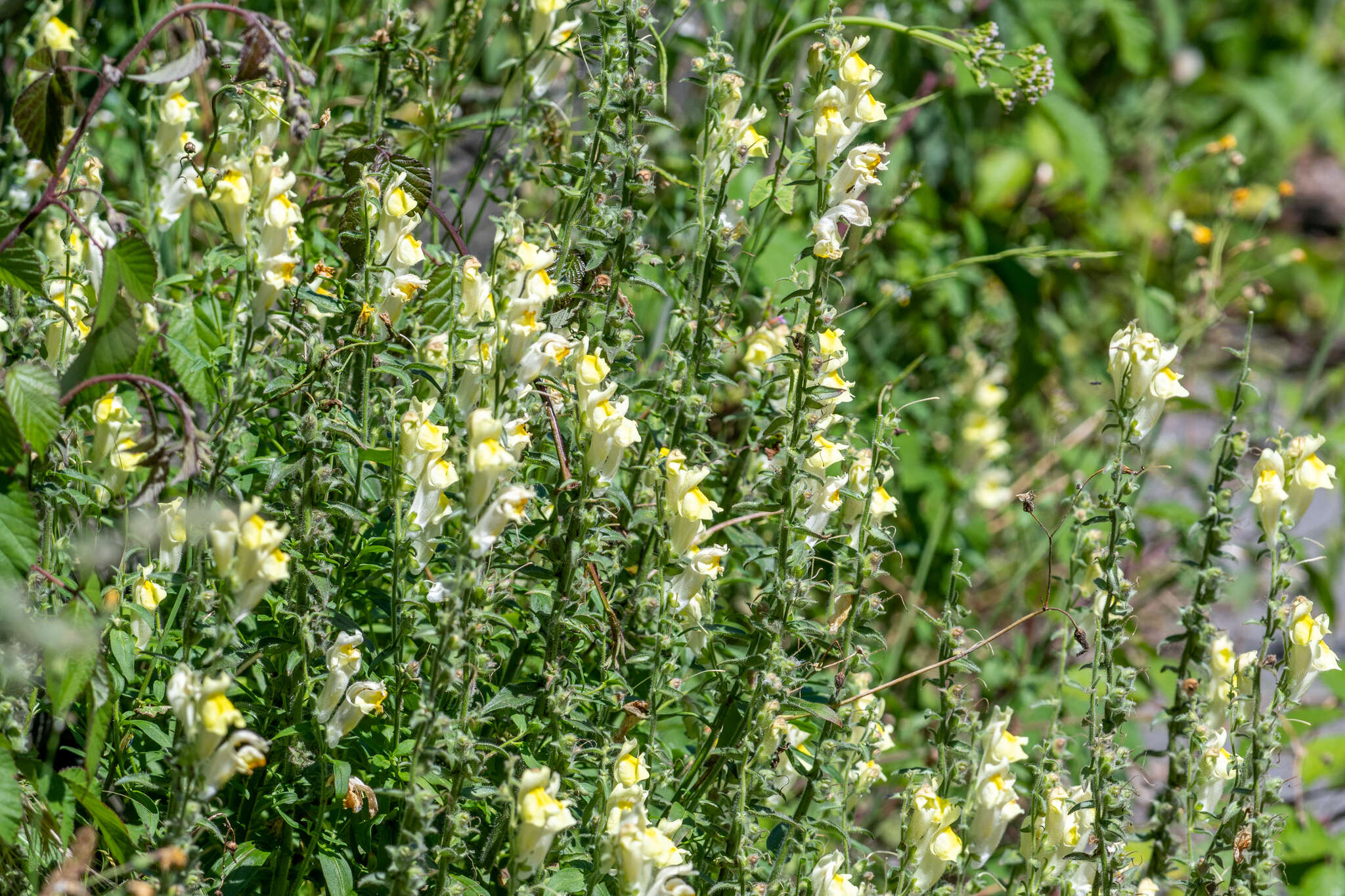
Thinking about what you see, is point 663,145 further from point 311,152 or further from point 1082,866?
point 1082,866

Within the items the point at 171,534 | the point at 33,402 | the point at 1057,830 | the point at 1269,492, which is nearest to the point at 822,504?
the point at 1057,830

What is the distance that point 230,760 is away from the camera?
1.49 meters

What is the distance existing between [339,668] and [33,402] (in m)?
0.54

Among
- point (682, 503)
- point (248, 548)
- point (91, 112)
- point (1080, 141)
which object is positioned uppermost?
point (91, 112)

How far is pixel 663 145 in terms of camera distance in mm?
3873

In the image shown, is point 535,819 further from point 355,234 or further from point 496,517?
point 355,234

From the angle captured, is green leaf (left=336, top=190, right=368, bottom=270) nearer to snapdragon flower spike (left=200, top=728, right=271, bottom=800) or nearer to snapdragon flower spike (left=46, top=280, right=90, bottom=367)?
snapdragon flower spike (left=46, top=280, right=90, bottom=367)

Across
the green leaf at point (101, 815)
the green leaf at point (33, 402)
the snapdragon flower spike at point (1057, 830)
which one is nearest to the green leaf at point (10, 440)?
the green leaf at point (33, 402)

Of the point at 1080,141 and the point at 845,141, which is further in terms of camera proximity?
the point at 1080,141

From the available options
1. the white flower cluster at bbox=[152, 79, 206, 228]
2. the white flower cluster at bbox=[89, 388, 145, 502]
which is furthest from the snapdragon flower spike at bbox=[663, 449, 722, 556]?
the white flower cluster at bbox=[152, 79, 206, 228]

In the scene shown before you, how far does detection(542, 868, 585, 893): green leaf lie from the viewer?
69.7 inches

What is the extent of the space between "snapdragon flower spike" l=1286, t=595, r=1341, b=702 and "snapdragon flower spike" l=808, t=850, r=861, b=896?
2.76 ft

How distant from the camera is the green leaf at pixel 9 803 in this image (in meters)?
1.48

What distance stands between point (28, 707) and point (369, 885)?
1.93 ft
